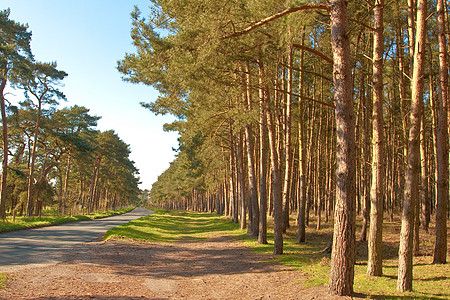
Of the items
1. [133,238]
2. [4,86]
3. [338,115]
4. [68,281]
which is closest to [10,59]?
[4,86]

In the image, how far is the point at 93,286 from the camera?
28.6 feet

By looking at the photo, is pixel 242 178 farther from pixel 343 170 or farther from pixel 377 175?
pixel 343 170

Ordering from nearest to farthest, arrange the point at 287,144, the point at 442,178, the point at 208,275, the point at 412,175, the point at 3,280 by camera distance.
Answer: the point at 412,175 → the point at 3,280 → the point at 442,178 → the point at 208,275 → the point at 287,144

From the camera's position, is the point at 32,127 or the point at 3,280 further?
the point at 32,127

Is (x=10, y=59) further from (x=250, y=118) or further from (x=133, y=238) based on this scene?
(x=250, y=118)

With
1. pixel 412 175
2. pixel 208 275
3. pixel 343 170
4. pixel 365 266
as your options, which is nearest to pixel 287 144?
pixel 365 266

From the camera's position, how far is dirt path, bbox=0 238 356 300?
26.6ft

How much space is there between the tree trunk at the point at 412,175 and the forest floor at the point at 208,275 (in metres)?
0.47

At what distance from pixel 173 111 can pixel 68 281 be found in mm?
13521

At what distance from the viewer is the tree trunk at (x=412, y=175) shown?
7586mm

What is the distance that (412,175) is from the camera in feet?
26.0

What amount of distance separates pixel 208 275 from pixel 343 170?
584cm

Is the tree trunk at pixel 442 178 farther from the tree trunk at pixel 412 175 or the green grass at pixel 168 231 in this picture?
the green grass at pixel 168 231

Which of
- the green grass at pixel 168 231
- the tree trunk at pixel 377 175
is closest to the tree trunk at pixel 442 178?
the tree trunk at pixel 377 175
